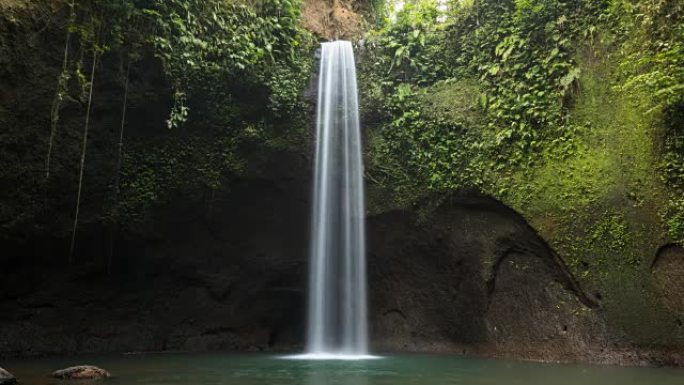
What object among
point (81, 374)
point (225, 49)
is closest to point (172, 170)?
point (225, 49)

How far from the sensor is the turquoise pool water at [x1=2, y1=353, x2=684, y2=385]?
23.0 feet

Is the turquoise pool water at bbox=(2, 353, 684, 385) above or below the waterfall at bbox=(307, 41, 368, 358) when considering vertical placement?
below

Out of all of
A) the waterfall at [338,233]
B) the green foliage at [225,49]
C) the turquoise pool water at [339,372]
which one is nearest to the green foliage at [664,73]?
the turquoise pool water at [339,372]

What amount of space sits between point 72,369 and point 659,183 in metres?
8.93

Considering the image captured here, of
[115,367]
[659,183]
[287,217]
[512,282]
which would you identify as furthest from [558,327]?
[115,367]

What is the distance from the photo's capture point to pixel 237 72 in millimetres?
11375

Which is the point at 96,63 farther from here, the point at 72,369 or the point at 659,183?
the point at 659,183

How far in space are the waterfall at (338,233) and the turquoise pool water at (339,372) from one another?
5.64 feet

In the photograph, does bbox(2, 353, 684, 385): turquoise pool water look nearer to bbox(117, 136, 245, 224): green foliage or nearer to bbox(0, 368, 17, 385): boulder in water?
bbox(0, 368, 17, 385): boulder in water

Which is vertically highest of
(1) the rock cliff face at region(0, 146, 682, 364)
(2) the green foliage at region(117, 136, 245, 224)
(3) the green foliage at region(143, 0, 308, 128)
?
(3) the green foliage at region(143, 0, 308, 128)

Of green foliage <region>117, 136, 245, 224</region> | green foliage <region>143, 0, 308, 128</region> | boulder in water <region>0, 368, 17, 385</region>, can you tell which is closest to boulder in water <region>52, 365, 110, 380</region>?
boulder in water <region>0, 368, 17, 385</region>

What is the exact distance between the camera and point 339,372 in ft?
26.3

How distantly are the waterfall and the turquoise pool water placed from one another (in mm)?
1718

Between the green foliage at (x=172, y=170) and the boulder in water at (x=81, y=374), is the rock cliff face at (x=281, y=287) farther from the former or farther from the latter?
the boulder in water at (x=81, y=374)
